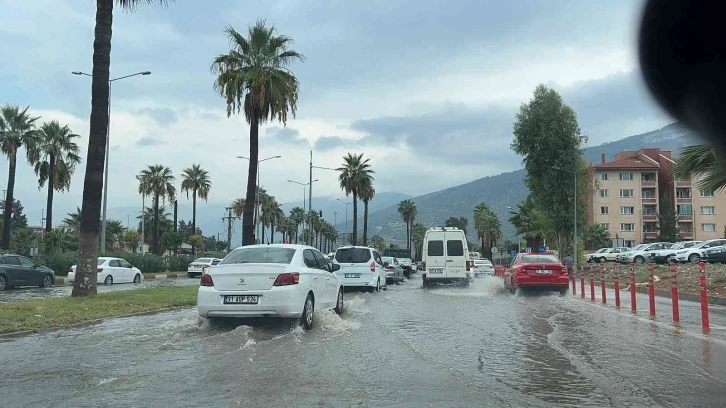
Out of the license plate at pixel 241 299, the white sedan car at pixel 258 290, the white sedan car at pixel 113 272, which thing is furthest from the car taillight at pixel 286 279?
the white sedan car at pixel 113 272

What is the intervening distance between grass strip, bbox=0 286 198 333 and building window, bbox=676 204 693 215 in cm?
8521

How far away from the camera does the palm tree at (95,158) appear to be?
1614cm

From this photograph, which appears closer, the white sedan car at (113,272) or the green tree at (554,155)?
the white sedan car at (113,272)

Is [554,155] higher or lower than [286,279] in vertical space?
higher

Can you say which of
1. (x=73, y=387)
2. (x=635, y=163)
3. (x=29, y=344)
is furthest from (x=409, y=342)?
(x=635, y=163)

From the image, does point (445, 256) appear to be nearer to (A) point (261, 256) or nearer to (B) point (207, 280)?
(A) point (261, 256)

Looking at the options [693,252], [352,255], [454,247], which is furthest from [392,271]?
[693,252]

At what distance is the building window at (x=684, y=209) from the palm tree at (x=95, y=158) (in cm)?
8731

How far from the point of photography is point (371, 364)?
8156 millimetres

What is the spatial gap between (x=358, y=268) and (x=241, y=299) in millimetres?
11800

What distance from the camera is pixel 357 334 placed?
1091cm

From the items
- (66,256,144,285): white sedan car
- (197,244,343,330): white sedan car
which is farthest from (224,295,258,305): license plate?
(66,256,144,285): white sedan car

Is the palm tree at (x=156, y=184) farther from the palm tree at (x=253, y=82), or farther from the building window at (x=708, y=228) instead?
the building window at (x=708, y=228)

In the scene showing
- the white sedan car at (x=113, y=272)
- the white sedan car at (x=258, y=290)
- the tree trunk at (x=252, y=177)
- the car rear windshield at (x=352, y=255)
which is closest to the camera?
the white sedan car at (x=258, y=290)
